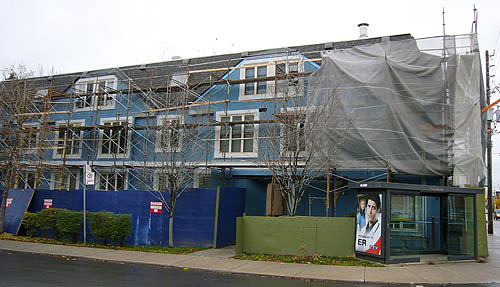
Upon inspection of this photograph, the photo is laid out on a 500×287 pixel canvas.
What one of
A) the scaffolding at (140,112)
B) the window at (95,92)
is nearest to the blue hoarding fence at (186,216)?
the scaffolding at (140,112)

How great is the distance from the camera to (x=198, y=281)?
392 inches

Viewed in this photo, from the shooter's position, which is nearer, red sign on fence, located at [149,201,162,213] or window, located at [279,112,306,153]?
window, located at [279,112,306,153]

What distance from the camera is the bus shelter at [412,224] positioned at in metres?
12.1

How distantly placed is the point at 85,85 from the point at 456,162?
19.6 metres

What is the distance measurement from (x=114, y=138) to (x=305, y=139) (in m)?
12.0

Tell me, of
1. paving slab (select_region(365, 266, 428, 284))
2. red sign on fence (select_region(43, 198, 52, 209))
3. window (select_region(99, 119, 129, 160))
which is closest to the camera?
paving slab (select_region(365, 266, 428, 284))

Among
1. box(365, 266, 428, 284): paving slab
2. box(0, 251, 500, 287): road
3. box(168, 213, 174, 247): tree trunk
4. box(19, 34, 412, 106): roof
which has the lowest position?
box(0, 251, 500, 287): road

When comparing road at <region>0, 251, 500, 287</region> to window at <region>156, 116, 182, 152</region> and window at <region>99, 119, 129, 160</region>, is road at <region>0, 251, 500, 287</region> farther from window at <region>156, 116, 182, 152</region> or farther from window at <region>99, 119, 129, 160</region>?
window at <region>99, 119, 129, 160</region>

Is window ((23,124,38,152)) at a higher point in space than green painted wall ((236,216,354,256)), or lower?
higher

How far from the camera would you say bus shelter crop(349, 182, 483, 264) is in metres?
12.1

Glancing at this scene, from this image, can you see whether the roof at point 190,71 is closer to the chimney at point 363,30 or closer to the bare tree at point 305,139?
the chimney at point 363,30

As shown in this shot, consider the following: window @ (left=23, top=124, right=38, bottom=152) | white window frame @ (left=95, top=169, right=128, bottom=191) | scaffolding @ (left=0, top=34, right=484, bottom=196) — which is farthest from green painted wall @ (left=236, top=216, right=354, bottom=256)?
window @ (left=23, top=124, right=38, bottom=152)

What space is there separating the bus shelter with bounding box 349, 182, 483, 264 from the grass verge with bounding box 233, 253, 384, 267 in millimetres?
327

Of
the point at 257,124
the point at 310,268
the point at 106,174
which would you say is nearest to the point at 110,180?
the point at 106,174
